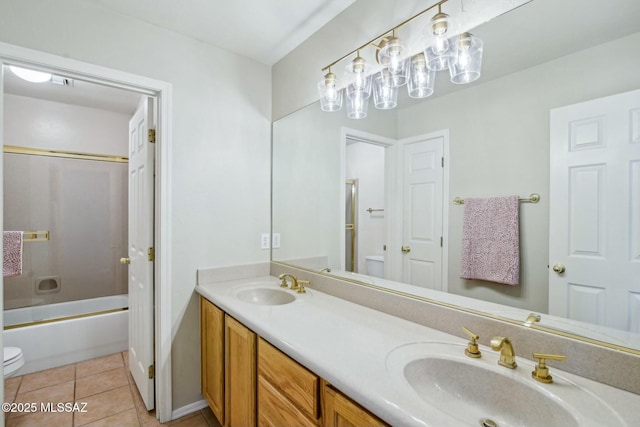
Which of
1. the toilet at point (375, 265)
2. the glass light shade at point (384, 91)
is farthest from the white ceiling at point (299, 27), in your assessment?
the toilet at point (375, 265)

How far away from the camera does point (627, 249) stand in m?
0.79

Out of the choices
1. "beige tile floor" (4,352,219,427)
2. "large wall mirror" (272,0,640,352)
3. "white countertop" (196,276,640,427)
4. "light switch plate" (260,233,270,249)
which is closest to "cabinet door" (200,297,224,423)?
"white countertop" (196,276,640,427)

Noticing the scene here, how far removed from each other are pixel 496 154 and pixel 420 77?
1.60 ft

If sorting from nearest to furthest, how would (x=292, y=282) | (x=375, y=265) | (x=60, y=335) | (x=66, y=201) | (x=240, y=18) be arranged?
1. (x=375, y=265)
2. (x=240, y=18)
3. (x=292, y=282)
4. (x=60, y=335)
5. (x=66, y=201)

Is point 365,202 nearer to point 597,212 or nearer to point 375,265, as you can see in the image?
point 375,265

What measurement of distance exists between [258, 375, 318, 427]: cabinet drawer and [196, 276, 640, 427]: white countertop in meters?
0.19

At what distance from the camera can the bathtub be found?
234 cm

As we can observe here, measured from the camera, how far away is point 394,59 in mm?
1329

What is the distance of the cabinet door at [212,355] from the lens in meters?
1.59

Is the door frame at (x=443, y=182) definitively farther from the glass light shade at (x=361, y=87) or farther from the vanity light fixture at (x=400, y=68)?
the glass light shade at (x=361, y=87)

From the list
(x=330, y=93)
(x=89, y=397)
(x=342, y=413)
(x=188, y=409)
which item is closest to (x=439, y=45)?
(x=330, y=93)

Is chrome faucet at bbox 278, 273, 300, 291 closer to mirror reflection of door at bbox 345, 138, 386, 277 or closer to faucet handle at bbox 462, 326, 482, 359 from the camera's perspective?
mirror reflection of door at bbox 345, 138, 386, 277

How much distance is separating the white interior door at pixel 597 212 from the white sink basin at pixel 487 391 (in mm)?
242

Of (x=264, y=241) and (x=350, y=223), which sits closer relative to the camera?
(x=350, y=223)
